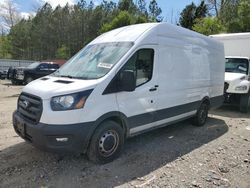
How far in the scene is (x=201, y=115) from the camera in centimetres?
805

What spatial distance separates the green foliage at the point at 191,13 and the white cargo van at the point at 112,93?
3287cm

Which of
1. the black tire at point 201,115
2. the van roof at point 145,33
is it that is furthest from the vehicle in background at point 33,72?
the van roof at point 145,33

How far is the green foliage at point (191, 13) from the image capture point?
3798 cm

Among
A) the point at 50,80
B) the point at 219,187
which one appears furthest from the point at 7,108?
the point at 219,187

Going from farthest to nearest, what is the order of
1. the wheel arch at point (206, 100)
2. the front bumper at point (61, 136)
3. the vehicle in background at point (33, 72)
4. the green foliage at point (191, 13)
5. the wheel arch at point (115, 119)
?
1. the green foliage at point (191, 13)
2. the vehicle in background at point (33, 72)
3. the wheel arch at point (206, 100)
4. the wheel arch at point (115, 119)
5. the front bumper at point (61, 136)

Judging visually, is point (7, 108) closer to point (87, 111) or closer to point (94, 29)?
point (87, 111)

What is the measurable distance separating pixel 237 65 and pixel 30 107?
871 centimetres

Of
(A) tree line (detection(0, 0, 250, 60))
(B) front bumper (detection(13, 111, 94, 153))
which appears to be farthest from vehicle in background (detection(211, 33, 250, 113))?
(A) tree line (detection(0, 0, 250, 60))

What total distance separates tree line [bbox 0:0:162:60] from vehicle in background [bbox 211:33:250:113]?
108 feet

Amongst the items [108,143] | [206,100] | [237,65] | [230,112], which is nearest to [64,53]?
[237,65]

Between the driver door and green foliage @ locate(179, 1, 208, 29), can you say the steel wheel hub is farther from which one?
green foliage @ locate(179, 1, 208, 29)

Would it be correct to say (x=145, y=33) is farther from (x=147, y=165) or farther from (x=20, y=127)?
(x=20, y=127)

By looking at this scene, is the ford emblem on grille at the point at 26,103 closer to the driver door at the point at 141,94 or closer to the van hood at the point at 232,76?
the driver door at the point at 141,94

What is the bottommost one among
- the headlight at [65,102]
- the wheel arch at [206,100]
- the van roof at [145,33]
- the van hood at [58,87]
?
the wheel arch at [206,100]
